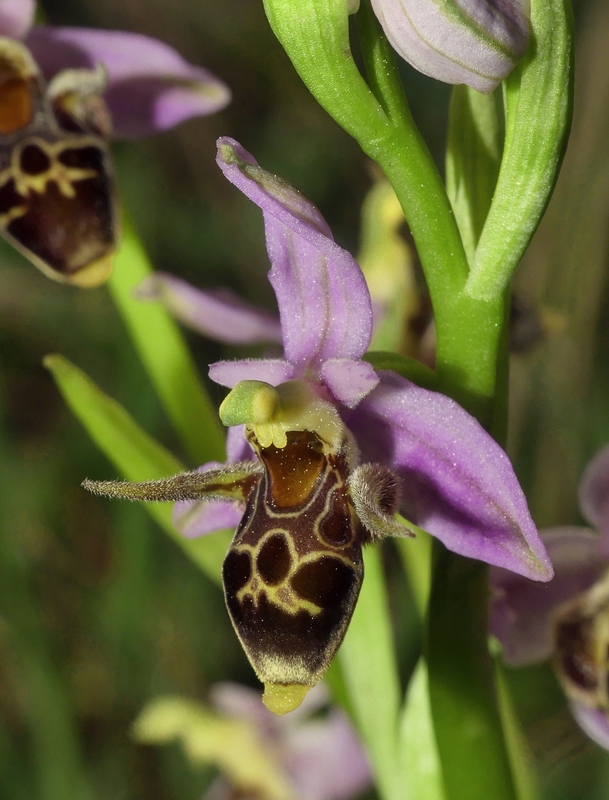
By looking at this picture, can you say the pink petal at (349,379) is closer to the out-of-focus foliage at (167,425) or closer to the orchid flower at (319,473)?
the orchid flower at (319,473)

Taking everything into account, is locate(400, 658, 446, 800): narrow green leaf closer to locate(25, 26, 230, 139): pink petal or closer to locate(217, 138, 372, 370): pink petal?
locate(217, 138, 372, 370): pink petal

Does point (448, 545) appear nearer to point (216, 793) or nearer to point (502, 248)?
point (502, 248)

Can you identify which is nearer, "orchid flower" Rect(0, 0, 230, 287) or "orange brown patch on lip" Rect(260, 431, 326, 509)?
"orange brown patch on lip" Rect(260, 431, 326, 509)

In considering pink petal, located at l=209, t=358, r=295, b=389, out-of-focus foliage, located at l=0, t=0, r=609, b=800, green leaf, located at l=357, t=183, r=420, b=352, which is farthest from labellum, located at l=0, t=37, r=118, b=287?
out-of-focus foliage, located at l=0, t=0, r=609, b=800

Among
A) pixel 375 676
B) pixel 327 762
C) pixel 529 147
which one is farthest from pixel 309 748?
pixel 529 147

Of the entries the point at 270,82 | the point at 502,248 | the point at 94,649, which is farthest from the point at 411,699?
the point at 270,82

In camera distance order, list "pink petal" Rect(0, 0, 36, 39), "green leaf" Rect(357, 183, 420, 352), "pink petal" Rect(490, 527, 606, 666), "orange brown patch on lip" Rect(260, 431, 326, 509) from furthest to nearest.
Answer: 1. "green leaf" Rect(357, 183, 420, 352)
2. "pink petal" Rect(0, 0, 36, 39)
3. "pink petal" Rect(490, 527, 606, 666)
4. "orange brown patch on lip" Rect(260, 431, 326, 509)

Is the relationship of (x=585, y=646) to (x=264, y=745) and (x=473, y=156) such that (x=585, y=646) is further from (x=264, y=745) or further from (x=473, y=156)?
(x=264, y=745)
